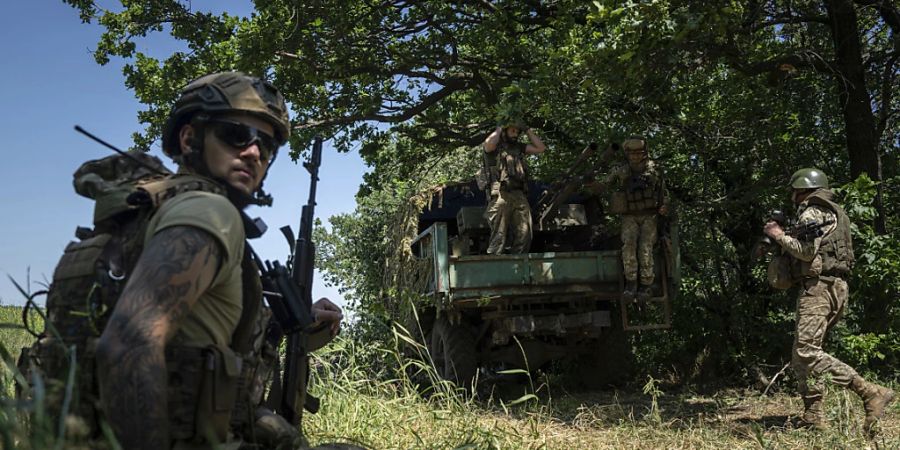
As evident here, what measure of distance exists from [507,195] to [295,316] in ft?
20.6

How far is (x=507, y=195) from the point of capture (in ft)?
28.8

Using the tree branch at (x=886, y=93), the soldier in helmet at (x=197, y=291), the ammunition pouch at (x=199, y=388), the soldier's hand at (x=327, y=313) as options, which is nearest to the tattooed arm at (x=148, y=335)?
the soldier in helmet at (x=197, y=291)

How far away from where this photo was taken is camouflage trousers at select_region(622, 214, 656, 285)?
8.29 m

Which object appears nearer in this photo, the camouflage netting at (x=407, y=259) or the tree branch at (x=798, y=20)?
the tree branch at (x=798, y=20)

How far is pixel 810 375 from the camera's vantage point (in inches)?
249

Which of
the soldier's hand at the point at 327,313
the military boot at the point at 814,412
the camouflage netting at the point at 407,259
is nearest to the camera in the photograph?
the soldier's hand at the point at 327,313

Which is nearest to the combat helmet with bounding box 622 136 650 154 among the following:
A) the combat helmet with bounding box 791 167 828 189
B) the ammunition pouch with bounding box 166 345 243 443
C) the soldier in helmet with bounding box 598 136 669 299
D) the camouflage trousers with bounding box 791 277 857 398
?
the soldier in helmet with bounding box 598 136 669 299

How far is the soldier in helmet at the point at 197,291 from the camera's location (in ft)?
5.42

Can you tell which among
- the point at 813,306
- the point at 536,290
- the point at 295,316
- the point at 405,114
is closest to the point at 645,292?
the point at 536,290

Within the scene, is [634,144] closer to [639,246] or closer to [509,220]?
[639,246]

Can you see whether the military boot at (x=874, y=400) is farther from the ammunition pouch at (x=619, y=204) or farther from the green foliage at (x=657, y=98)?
the ammunition pouch at (x=619, y=204)

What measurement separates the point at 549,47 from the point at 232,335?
9.11 m

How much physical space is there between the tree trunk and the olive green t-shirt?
8041 mm

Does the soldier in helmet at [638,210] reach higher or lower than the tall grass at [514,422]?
higher
